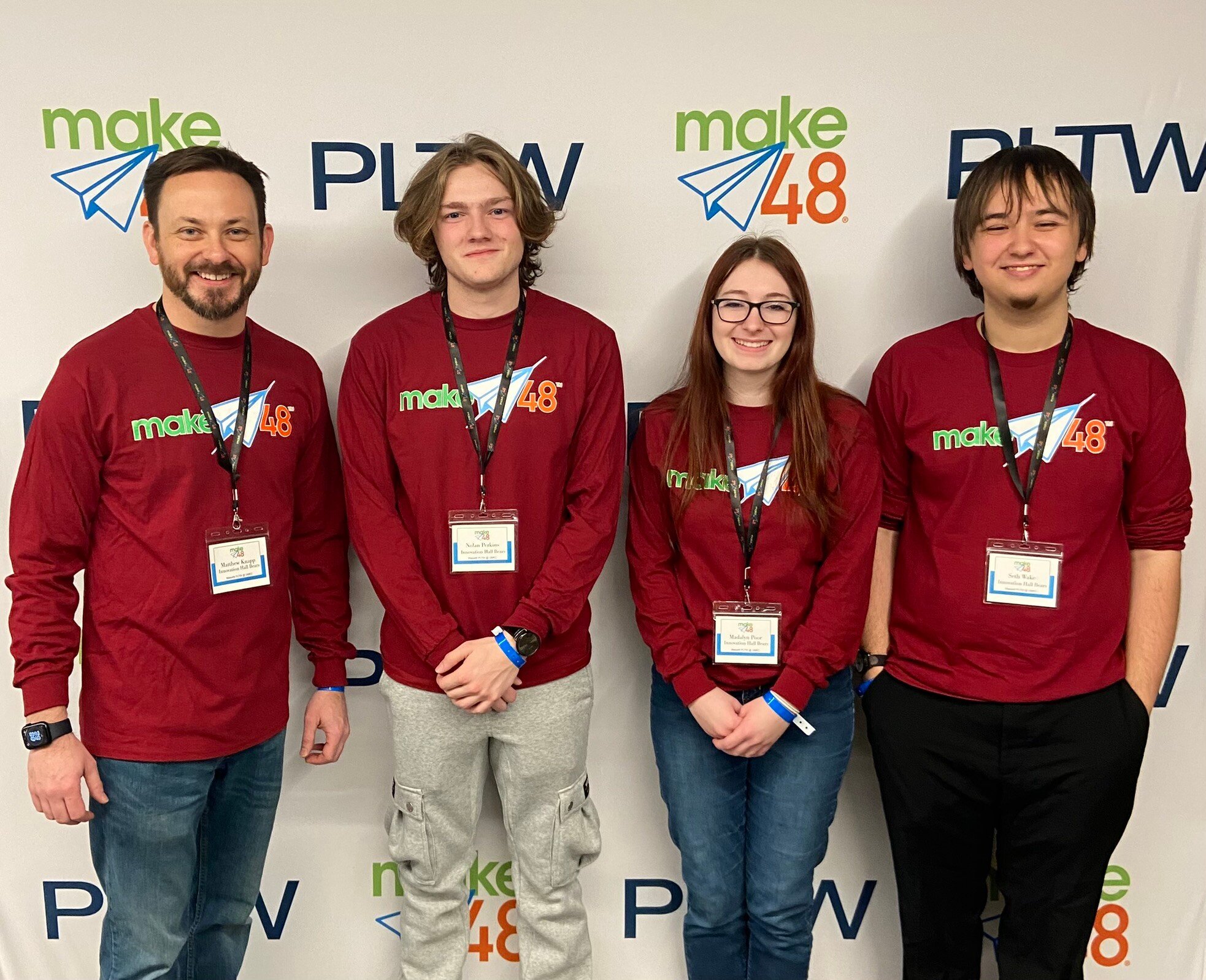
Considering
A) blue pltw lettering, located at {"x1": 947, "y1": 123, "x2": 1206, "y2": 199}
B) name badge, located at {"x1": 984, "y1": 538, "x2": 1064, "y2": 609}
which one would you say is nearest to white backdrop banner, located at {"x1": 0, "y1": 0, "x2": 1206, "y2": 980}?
blue pltw lettering, located at {"x1": 947, "y1": 123, "x2": 1206, "y2": 199}

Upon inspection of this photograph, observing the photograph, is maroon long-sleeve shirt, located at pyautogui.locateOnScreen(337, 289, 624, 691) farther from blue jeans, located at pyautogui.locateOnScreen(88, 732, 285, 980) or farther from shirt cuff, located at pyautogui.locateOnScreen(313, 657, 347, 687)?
blue jeans, located at pyautogui.locateOnScreen(88, 732, 285, 980)

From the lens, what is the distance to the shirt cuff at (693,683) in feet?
6.12

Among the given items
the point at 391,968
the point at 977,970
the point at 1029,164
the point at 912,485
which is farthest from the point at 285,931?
the point at 1029,164

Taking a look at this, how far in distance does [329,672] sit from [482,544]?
1.68 feet

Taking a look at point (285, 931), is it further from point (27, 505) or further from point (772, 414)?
point (772, 414)

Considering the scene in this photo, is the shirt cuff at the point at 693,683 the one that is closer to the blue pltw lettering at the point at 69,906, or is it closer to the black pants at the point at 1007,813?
the black pants at the point at 1007,813

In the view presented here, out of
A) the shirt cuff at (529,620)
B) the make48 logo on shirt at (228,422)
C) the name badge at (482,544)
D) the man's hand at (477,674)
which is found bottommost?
the man's hand at (477,674)

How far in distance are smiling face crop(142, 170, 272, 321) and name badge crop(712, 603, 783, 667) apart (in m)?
1.18

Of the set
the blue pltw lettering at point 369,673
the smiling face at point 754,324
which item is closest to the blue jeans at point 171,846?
the blue pltw lettering at point 369,673

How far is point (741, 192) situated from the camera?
2.16 metres

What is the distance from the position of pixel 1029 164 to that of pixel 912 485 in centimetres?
70

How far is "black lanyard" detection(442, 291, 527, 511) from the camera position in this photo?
1.86 metres

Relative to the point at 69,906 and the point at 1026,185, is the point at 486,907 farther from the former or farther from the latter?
the point at 1026,185

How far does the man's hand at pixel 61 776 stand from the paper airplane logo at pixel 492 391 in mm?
982
